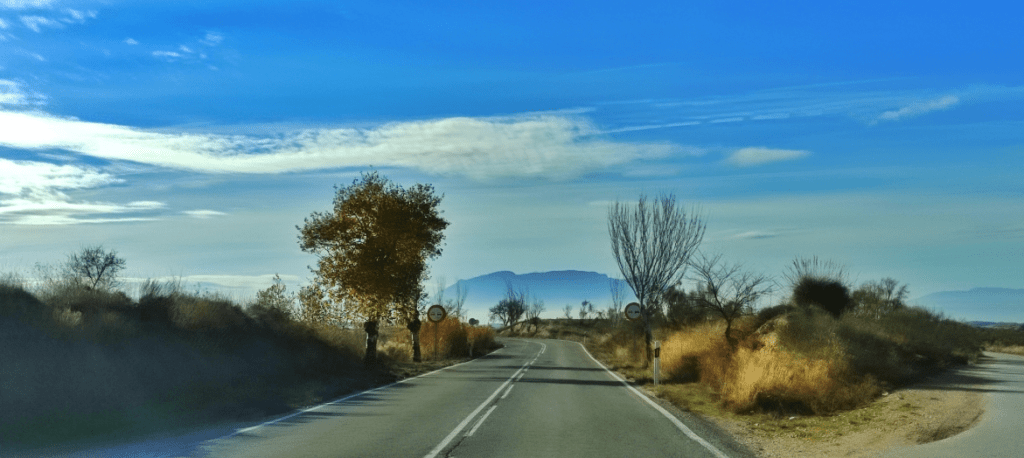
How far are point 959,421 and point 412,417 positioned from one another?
9328 millimetres

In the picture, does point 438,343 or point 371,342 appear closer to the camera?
point 371,342

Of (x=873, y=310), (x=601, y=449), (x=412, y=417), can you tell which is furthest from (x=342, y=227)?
(x=873, y=310)

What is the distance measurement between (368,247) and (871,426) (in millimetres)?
22476

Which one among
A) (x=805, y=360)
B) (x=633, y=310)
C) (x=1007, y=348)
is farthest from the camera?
(x=1007, y=348)

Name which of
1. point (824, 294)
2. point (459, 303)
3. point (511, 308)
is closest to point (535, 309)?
point (511, 308)

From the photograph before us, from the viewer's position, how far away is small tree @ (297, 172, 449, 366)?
31.9m

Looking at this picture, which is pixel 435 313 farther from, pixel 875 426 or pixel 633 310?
pixel 875 426

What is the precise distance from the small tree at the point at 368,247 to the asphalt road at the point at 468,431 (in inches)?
471

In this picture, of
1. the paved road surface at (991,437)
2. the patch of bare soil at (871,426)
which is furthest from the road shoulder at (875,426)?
the paved road surface at (991,437)

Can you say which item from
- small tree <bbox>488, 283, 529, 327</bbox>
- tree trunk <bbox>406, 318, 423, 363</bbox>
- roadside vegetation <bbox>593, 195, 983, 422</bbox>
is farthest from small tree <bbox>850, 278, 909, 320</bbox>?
small tree <bbox>488, 283, 529, 327</bbox>

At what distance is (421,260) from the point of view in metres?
34.0

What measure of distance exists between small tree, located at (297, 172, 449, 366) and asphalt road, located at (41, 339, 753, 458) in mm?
11965

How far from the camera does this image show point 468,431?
1249 centimetres

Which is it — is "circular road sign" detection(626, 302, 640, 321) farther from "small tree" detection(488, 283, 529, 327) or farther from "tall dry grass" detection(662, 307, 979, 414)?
"small tree" detection(488, 283, 529, 327)
